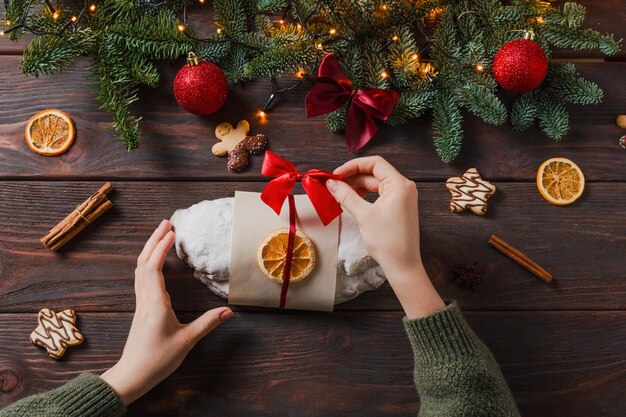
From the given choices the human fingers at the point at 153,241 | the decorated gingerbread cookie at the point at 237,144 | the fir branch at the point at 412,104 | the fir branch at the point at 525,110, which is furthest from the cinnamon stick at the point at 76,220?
the fir branch at the point at 525,110

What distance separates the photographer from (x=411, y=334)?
2.95 ft

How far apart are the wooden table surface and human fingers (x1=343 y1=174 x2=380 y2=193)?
0.11m

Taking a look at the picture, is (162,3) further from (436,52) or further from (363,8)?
(436,52)

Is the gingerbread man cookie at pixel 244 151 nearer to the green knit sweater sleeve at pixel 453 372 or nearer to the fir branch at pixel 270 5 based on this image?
the fir branch at pixel 270 5

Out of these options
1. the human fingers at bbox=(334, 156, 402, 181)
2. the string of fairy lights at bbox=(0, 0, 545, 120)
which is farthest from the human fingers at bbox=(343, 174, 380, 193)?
the string of fairy lights at bbox=(0, 0, 545, 120)

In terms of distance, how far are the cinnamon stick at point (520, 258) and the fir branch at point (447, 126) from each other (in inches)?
8.0

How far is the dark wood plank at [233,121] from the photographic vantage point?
1082 mm

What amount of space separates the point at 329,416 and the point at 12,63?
1.01 m

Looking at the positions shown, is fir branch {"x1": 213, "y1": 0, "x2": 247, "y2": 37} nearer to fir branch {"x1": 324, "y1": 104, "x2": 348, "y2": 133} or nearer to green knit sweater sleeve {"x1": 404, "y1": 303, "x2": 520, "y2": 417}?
fir branch {"x1": 324, "y1": 104, "x2": 348, "y2": 133}

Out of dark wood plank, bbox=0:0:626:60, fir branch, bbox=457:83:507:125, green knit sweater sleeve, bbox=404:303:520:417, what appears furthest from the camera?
dark wood plank, bbox=0:0:626:60

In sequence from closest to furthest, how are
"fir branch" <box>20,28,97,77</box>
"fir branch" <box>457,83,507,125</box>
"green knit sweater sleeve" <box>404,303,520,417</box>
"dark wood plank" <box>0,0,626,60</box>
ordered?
"green knit sweater sleeve" <box>404,303,520,417</box> < "fir branch" <box>20,28,97,77</box> < "fir branch" <box>457,83,507,125</box> < "dark wood plank" <box>0,0,626,60</box>

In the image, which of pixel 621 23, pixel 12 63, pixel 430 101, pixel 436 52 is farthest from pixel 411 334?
pixel 12 63

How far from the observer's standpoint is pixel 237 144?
43.0 inches

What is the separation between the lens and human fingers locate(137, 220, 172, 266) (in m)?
1.01
